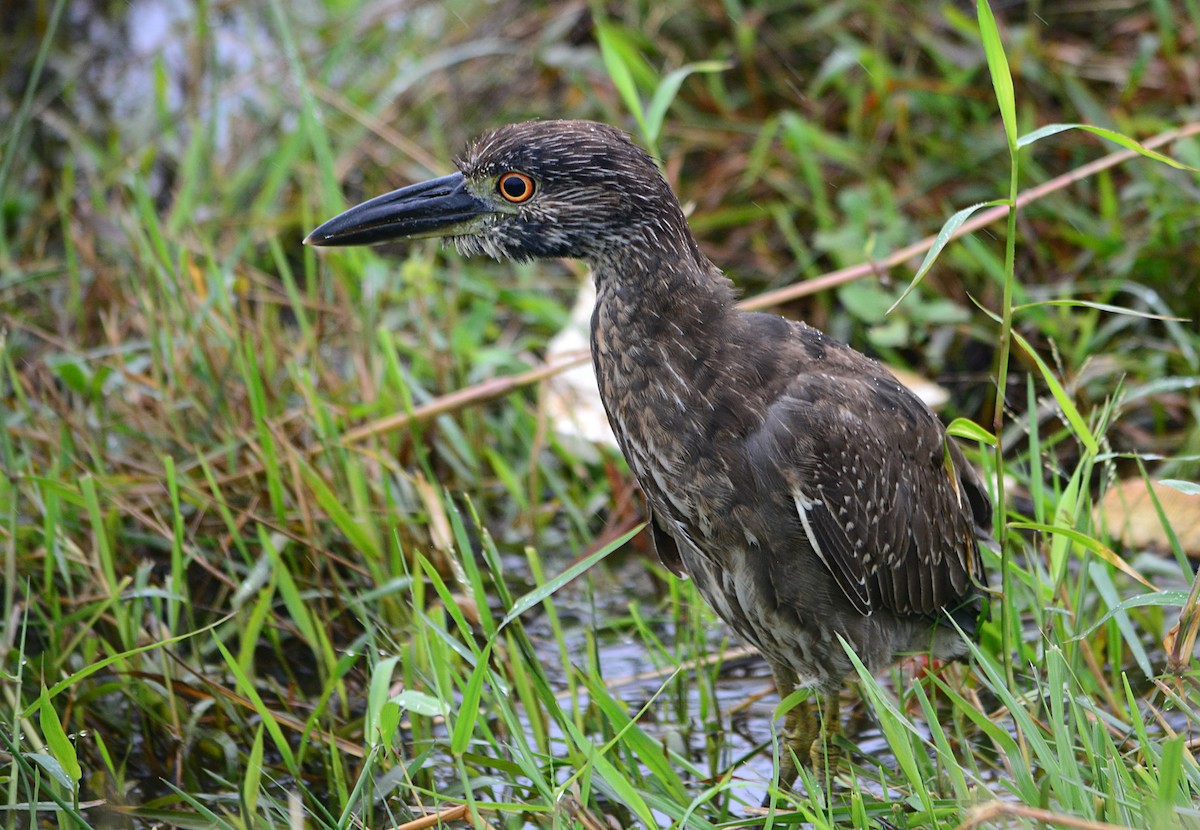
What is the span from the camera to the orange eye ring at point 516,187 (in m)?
3.27

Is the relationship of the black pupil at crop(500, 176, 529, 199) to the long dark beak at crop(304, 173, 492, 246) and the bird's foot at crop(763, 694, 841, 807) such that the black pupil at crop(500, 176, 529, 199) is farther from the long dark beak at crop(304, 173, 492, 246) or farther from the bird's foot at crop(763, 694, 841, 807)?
the bird's foot at crop(763, 694, 841, 807)

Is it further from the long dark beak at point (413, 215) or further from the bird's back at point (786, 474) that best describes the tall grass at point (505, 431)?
the long dark beak at point (413, 215)

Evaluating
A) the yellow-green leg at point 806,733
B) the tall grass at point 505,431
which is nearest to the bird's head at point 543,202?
the tall grass at point 505,431

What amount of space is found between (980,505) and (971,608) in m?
0.27

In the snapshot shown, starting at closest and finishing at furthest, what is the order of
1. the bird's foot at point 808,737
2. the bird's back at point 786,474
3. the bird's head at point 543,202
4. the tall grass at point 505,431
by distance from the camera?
1. the tall grass at point 505,431
2. the bird's back at point 786,474
3. the bird's head at point 543,202
4. the bird's foot at point 808,737

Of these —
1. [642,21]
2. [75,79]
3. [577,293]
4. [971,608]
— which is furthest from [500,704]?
[75,79]

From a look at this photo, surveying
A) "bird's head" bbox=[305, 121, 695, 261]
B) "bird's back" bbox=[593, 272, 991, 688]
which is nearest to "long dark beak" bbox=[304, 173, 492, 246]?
"bird's head" bbox=[305, 121, 695, 261]

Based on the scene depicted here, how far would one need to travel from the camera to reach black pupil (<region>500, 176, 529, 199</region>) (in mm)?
3277

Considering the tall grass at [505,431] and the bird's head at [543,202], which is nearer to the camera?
the tall grass at [505,431]

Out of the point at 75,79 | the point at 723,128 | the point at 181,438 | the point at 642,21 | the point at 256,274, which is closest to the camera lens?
the point at 181,438

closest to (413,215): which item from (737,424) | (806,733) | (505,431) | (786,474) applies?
(737,424)

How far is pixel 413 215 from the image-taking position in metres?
3.40

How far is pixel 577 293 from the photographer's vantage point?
5.40 meters

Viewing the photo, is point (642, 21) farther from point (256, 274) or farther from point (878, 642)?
point (878, 642)
